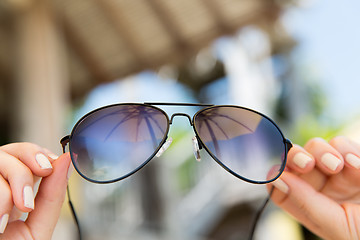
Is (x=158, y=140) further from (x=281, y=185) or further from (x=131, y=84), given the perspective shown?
(x=131, y=84)

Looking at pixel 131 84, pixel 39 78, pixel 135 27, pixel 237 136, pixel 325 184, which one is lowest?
pixel 131 84

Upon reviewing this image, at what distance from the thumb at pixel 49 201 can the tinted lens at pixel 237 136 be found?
238mm

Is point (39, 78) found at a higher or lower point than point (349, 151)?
lower

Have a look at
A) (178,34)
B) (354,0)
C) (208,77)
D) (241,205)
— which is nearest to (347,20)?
(354,0)

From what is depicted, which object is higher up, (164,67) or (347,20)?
(164,67)

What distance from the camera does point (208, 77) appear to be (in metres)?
10.1

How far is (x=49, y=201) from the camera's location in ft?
1.87

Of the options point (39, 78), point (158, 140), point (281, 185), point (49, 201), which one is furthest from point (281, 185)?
point (39, 78)

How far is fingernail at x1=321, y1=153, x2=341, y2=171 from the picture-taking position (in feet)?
2.12

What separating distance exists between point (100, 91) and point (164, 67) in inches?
33.0

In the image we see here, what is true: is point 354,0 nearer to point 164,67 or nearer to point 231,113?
point 164,67

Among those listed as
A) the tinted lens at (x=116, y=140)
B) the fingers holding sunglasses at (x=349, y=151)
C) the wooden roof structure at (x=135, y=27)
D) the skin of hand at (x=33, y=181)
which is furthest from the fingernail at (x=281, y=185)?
the wooden roof structure at (x=135, y=27)

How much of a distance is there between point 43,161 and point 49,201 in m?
0.06

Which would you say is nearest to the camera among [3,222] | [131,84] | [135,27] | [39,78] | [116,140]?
[3,222]
